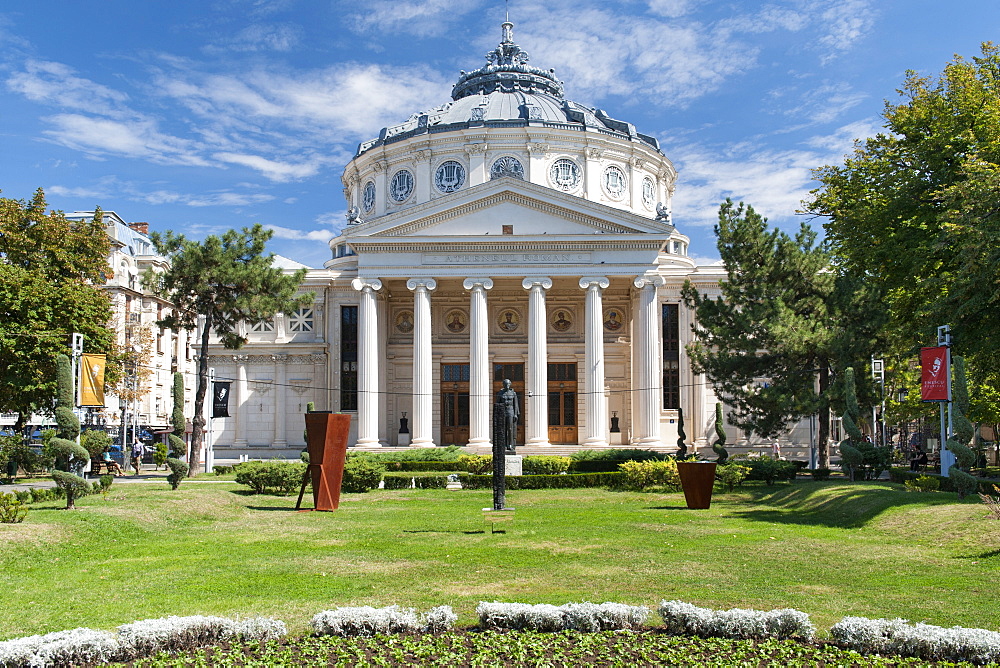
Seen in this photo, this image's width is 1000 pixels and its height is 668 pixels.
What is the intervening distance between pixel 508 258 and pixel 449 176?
1393cm

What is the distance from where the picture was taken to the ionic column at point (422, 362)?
5034 centimetres

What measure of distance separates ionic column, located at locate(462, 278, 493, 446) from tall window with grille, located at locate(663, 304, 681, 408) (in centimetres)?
1256

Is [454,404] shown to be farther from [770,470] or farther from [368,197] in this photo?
[770,470]

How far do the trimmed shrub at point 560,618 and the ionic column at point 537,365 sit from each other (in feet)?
129

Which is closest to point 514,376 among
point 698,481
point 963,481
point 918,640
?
point 698,481

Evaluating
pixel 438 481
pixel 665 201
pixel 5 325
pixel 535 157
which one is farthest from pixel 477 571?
pixel 665 201

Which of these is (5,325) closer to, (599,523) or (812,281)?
(599,523)

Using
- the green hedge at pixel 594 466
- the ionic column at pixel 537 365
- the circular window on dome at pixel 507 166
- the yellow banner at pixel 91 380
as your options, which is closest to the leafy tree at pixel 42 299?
the yellow banner at pixel 91 380

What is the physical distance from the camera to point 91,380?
100ft

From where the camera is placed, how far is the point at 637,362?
52.7m

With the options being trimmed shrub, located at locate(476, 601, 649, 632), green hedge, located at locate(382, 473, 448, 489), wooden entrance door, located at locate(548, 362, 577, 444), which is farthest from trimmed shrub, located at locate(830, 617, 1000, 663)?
wooden entrance door, located at locate(548, 362, 577, 444)

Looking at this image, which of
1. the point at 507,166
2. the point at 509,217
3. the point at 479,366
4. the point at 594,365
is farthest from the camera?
the point at 507,166

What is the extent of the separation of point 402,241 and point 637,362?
15.8m

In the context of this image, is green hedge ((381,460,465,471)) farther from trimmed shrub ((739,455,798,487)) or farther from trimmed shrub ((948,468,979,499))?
trimmed shrub ((948,468,979,499))
